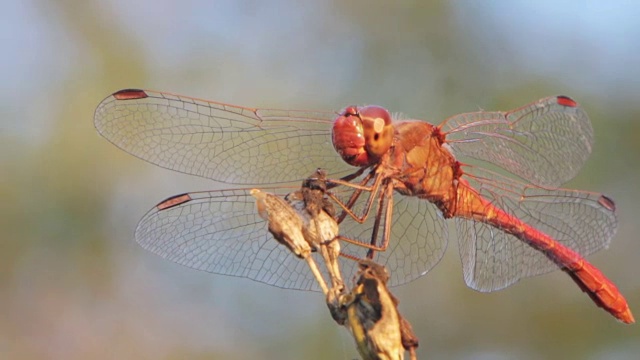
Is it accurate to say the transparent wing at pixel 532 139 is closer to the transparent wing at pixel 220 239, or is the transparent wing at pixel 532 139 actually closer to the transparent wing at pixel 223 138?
the transparent wing at pixel 223 138

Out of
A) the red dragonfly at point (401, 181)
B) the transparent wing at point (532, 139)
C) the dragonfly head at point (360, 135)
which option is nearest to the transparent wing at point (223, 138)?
the red dragonfly at point (401, 181)

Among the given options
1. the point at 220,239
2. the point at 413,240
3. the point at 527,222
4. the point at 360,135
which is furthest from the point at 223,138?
the point at 527,222

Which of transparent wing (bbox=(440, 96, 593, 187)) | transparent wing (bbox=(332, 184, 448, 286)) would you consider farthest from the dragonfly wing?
transparent wing (bbox=(440, 96, 593, 187))

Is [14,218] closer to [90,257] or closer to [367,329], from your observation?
[90,257]

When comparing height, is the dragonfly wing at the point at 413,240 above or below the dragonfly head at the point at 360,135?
below

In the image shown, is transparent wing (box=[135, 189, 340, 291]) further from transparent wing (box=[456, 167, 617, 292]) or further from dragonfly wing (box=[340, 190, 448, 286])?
transparent wing (box=[456, 167, 617, 292])

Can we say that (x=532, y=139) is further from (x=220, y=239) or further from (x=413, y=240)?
(x=220, y=239)
